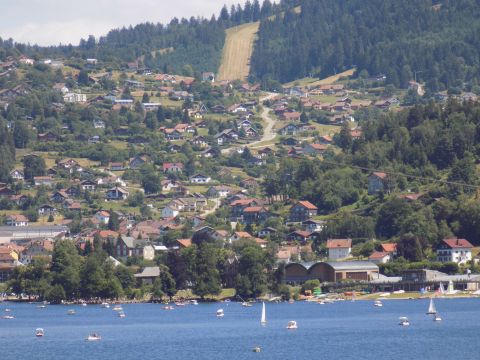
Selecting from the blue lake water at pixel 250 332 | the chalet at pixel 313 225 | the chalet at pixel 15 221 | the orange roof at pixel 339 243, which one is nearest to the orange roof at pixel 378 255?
the orange roof at pixel 339 243

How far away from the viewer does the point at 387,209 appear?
15288 cm

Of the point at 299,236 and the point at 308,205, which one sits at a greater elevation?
the point at 308,205

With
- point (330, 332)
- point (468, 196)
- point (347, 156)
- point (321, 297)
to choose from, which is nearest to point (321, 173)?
point (347, 156)

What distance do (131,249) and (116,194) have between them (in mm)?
31768

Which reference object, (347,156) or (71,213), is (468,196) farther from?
(71,213)

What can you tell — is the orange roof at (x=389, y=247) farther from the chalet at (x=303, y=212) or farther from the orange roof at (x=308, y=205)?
the orange roof at (x=308, y=205)

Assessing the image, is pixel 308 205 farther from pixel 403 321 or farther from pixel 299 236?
pixel 403 321

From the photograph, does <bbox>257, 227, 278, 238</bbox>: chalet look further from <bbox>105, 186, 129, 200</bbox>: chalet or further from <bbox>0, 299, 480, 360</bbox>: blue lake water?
<bbox>105, 186, 129, 200</bbox>: chalet

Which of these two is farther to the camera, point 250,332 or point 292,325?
point 292,325

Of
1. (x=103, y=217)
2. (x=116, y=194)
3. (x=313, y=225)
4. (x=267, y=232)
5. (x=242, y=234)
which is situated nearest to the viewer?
(x=242, y=234)

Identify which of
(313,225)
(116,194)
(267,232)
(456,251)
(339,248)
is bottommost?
(456,251)

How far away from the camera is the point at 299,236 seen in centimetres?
16200

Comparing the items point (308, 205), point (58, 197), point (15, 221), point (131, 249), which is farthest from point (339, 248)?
point (58, 197)

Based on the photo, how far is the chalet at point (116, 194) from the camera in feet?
641
